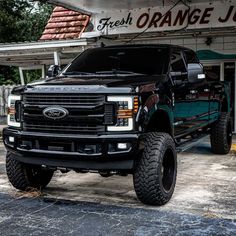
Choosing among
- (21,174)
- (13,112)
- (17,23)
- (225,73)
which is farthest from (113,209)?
(17,23)

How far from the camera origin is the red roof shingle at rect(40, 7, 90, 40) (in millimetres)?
15320

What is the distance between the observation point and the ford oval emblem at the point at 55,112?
568 cm

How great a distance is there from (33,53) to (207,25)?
200 inches

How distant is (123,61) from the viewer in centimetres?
712

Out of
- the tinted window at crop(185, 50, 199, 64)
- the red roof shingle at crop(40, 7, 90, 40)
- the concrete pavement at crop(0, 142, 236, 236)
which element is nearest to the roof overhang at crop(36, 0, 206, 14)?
the red roof shingle at crop(40, 7, 90, 40)

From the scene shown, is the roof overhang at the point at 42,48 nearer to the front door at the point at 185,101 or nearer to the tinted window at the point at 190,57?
the tinted window at the point at 190,57

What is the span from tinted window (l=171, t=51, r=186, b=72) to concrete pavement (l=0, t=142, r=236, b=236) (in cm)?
177

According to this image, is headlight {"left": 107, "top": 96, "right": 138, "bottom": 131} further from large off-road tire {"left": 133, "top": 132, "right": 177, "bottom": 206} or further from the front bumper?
large off-road tire {"left": 133, "top": 132, "right": 177, "bottom": 206}

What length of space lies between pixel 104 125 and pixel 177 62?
2303mm

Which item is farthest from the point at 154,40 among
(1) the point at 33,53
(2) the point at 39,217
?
(2) the point at 39,217

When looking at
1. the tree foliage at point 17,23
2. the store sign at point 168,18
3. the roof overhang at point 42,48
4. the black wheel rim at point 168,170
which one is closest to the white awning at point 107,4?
the store sign at point 168,18

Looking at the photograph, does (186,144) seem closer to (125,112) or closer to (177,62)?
(177,62)

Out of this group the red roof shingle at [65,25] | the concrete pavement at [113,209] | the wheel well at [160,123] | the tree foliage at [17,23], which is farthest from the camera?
the tree foliage at [17,23]

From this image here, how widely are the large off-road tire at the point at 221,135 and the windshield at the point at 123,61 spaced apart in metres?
3.16
